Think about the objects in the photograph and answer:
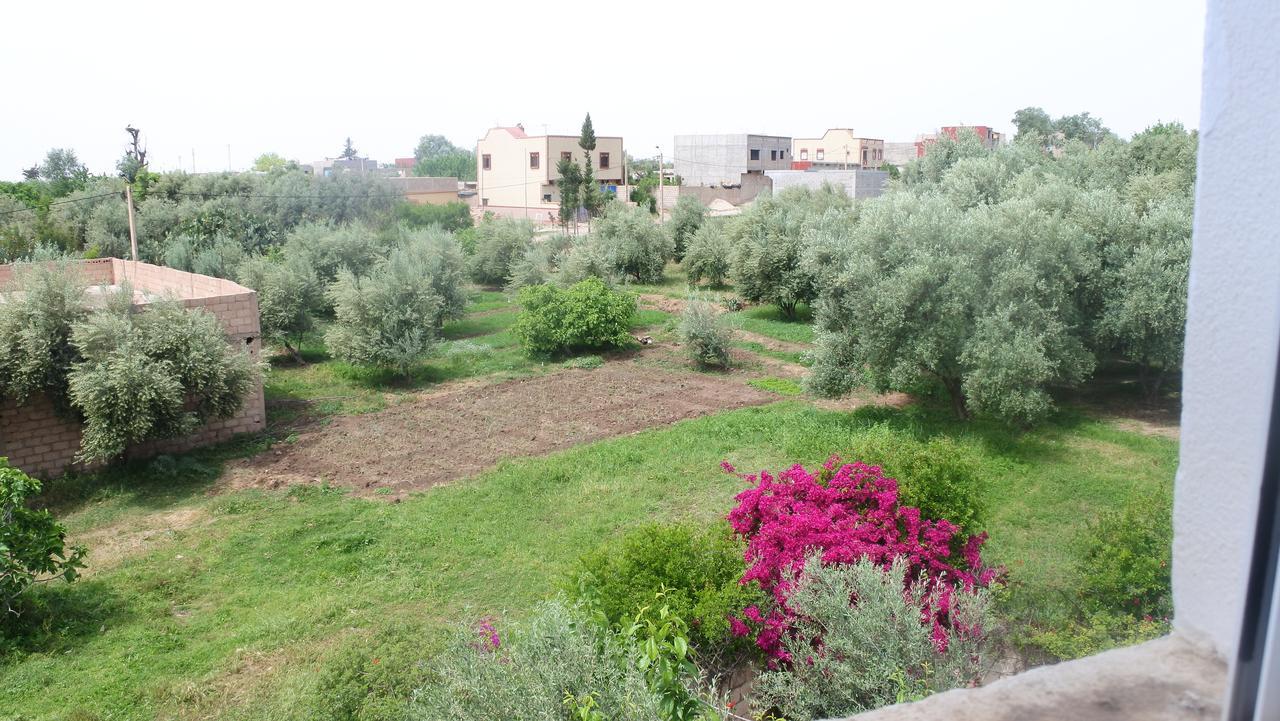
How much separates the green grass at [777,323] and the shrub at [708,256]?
8.24ft

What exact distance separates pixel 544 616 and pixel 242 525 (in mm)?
7287

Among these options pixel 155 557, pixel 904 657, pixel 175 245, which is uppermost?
pixel 175 245

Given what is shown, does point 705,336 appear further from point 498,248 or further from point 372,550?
point 498,248

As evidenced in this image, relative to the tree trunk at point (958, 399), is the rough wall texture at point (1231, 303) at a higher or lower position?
higher

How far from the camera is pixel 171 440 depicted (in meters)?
13.0

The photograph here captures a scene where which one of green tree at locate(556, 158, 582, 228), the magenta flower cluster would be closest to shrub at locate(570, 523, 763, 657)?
the magenta flower cluster

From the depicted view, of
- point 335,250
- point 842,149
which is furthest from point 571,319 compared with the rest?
point 842,149

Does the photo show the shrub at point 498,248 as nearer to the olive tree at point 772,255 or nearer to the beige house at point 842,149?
the olive tree at point 772,255

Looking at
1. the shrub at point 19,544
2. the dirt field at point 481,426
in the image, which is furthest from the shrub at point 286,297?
the shrub at point 19,544

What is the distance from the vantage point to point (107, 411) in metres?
11.6

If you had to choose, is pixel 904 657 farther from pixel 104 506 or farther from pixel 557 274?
pixel 557 274

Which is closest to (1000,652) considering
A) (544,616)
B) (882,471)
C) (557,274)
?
(882,471)

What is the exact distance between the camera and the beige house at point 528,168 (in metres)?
49.8

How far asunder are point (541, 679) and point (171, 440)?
10.7 m
